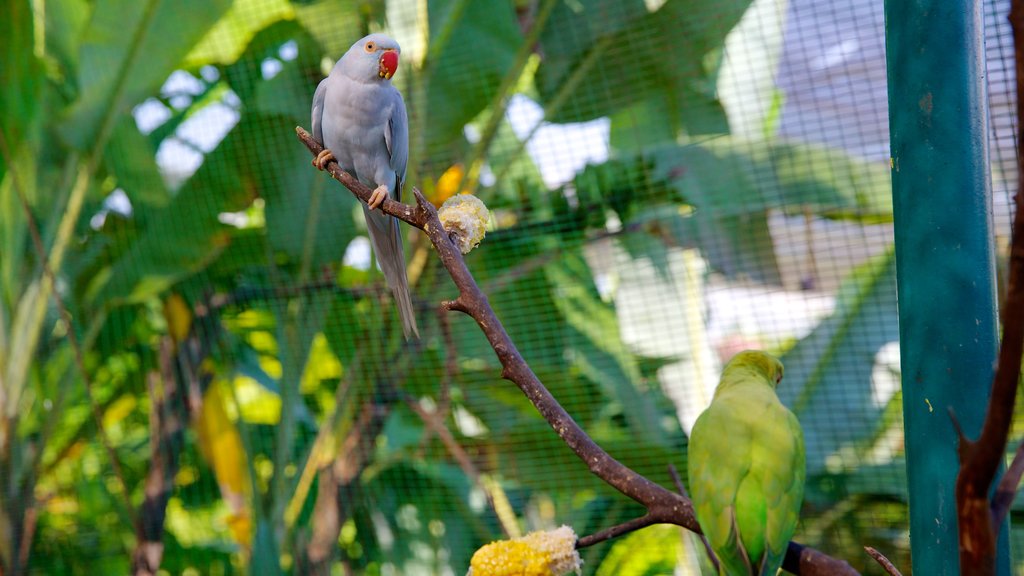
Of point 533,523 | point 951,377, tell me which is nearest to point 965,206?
point 951,377

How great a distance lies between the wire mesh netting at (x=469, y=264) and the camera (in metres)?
1.71

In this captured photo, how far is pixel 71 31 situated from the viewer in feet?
6.64

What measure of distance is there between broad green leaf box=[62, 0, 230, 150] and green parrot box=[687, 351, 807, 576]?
1.39 meters

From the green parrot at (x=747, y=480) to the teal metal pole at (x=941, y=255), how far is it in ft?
0.37

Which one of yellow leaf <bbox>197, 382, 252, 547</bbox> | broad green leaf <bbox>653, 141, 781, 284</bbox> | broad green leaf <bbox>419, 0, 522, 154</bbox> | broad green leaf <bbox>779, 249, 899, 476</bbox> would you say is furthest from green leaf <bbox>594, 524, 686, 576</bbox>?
broad green leaf <bbox>419, 0, 522, 154</bbox>

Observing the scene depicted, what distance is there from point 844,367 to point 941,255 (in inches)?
50.0

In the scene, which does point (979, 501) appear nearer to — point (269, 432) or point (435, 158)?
point (435, 158)

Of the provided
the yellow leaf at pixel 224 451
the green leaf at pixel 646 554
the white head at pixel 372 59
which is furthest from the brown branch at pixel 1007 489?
the yellow leaf at pixel 224 451

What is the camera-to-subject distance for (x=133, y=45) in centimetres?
176

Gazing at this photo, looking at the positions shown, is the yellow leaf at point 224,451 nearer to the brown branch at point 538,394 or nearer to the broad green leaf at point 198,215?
the broad green leaf at point 198,215

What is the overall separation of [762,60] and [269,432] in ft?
4.59

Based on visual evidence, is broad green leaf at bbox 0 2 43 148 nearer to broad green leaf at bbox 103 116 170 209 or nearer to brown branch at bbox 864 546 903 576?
broad green leaf at bbox 103 116 170 209

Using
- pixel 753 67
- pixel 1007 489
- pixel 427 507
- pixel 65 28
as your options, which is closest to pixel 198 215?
pixel 65 28

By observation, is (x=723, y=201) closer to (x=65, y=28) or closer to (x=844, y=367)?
(x=844, y=367)
